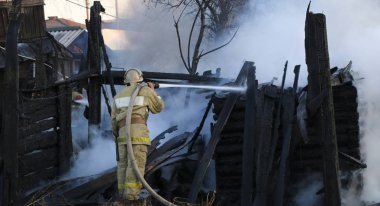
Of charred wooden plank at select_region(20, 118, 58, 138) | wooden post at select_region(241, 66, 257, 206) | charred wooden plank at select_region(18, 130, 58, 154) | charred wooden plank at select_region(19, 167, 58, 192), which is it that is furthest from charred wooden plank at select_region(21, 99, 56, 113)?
wooden post at select_region(241, 66, 257, 206)

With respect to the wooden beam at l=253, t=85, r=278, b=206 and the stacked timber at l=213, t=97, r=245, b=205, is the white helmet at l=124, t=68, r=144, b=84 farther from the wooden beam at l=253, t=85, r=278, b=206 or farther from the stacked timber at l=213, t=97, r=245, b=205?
the wooden beam at l=253, t=85, r=278, b=206

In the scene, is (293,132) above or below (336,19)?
below

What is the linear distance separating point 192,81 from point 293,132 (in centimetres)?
325

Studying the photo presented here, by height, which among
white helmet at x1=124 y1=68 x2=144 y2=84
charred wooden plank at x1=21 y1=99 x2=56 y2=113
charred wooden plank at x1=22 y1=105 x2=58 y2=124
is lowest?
charred wooden plank at x1=22 y1=105 x2=58 y2=124

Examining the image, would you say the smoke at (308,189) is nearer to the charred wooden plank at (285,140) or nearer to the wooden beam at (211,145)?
the charred wooden plank at (285,140)

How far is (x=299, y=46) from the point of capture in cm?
1106

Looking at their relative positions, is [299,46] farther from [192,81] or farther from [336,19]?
[192,81]

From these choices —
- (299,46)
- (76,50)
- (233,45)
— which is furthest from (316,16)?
(76,50)

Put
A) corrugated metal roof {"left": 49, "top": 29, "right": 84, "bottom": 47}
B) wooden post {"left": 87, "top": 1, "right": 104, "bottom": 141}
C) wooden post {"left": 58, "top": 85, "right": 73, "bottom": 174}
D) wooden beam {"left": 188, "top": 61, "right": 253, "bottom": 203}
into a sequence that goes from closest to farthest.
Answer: wooden beam {"left": 188, "top": 61, "right": 253, "bottom": 203}
wooden post {"left": 58, "top": 85, "right": 73, "bottom": 174}
wooden post {"left": 87, "top": 1, "right": 104, "bottom": 141}
corrugated metal roof {"left": 49, "top": 29, "right": 84, "bottom": 47}

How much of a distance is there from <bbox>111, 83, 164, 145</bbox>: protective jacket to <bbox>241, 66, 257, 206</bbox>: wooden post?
Answer: 46.5 inches

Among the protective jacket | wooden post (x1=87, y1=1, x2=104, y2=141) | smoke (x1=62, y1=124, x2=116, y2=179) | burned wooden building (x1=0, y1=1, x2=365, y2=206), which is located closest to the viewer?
burned wooden building (x1=0, y1=1, x2=365, y2=206)

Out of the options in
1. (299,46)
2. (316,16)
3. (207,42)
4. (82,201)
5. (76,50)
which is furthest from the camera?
(76,50)

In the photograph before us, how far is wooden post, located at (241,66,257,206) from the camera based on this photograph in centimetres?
630

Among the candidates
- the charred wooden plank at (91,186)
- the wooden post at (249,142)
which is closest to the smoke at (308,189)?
the wooden post at (249,142)
